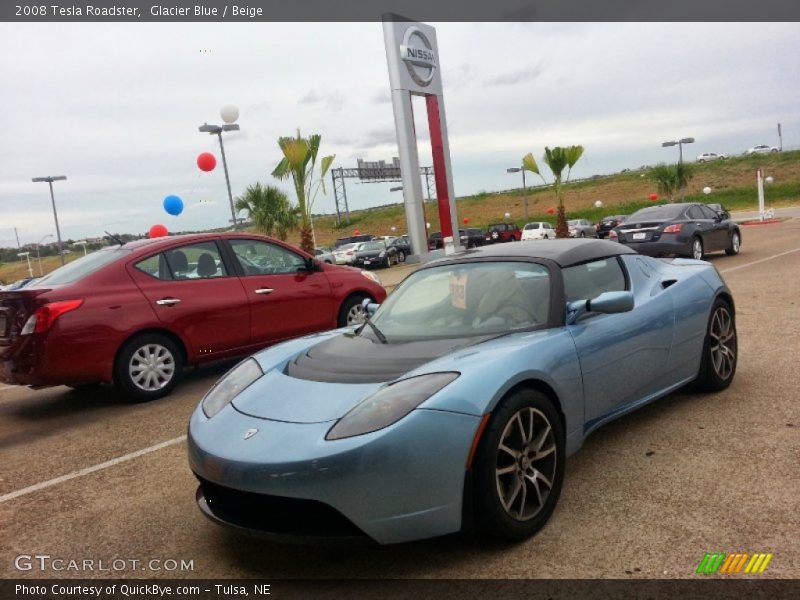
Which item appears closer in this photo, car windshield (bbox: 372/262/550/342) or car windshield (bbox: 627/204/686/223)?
car windshield (bbox: 372/262/550/342)

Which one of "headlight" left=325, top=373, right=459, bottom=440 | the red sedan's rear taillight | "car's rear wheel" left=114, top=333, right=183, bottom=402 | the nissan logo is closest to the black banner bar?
"headlight" left=325, top=373, right=459, bottom=440

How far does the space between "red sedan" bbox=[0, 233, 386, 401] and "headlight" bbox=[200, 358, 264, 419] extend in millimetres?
2716

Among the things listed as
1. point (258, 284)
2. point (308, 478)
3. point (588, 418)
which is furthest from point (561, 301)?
point (258, 284)

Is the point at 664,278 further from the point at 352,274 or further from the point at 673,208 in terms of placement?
the point at 673,208

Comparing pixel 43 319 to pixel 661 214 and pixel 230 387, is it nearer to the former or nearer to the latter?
pixel 230 387

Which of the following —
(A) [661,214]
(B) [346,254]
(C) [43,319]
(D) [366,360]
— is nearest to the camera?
(D) [366,360]

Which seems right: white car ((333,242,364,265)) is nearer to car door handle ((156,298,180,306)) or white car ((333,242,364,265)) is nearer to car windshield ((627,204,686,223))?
car windshield ((627,204,686,223))

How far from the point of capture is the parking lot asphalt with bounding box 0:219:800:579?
2762mm

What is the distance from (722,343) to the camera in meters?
4.81

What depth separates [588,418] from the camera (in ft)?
11.2

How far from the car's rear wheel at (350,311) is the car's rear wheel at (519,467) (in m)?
4.98

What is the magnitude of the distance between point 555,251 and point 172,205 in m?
17.1

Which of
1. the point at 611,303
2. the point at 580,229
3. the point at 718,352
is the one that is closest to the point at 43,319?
the point at 611,303

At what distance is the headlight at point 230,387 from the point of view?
3.33 meters
